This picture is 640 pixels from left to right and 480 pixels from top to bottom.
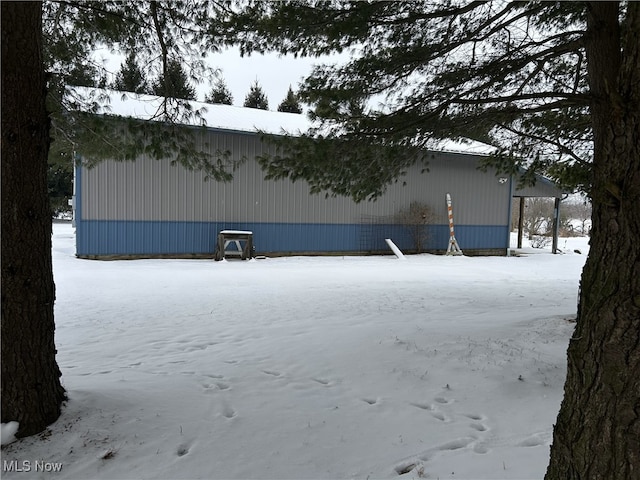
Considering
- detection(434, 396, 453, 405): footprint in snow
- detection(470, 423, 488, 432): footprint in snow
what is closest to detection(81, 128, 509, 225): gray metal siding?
detection(434, 396, 453, 405): footprint in snow

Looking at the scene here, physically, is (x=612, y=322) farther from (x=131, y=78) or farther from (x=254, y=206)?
(x=254, y=206)

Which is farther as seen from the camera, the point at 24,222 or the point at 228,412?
the point at 228,412

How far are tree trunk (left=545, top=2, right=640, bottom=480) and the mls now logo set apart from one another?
2.72 m

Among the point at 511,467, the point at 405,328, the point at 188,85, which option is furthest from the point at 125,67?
Answer: the point at 511,467

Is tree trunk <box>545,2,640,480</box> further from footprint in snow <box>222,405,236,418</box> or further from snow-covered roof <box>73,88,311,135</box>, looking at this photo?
snow-covered roof <box>73,88,311,135</box>

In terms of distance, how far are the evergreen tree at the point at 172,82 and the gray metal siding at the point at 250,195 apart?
22.3 feet

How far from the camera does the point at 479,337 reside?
528 cm

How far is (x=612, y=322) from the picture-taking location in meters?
1.70

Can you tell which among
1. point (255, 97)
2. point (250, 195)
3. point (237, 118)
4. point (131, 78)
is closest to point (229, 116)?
point (237, 118)

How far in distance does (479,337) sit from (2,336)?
4.76 m

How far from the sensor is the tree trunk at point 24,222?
2.82 metres

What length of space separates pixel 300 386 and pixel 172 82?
3.95 m

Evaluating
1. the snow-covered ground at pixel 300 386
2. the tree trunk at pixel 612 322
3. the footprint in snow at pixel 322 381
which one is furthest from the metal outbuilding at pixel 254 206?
the tree trunk at pixel 612 322

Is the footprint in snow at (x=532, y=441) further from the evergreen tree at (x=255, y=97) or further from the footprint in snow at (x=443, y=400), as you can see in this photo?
the evergreen tree at (x=255, y=97)
